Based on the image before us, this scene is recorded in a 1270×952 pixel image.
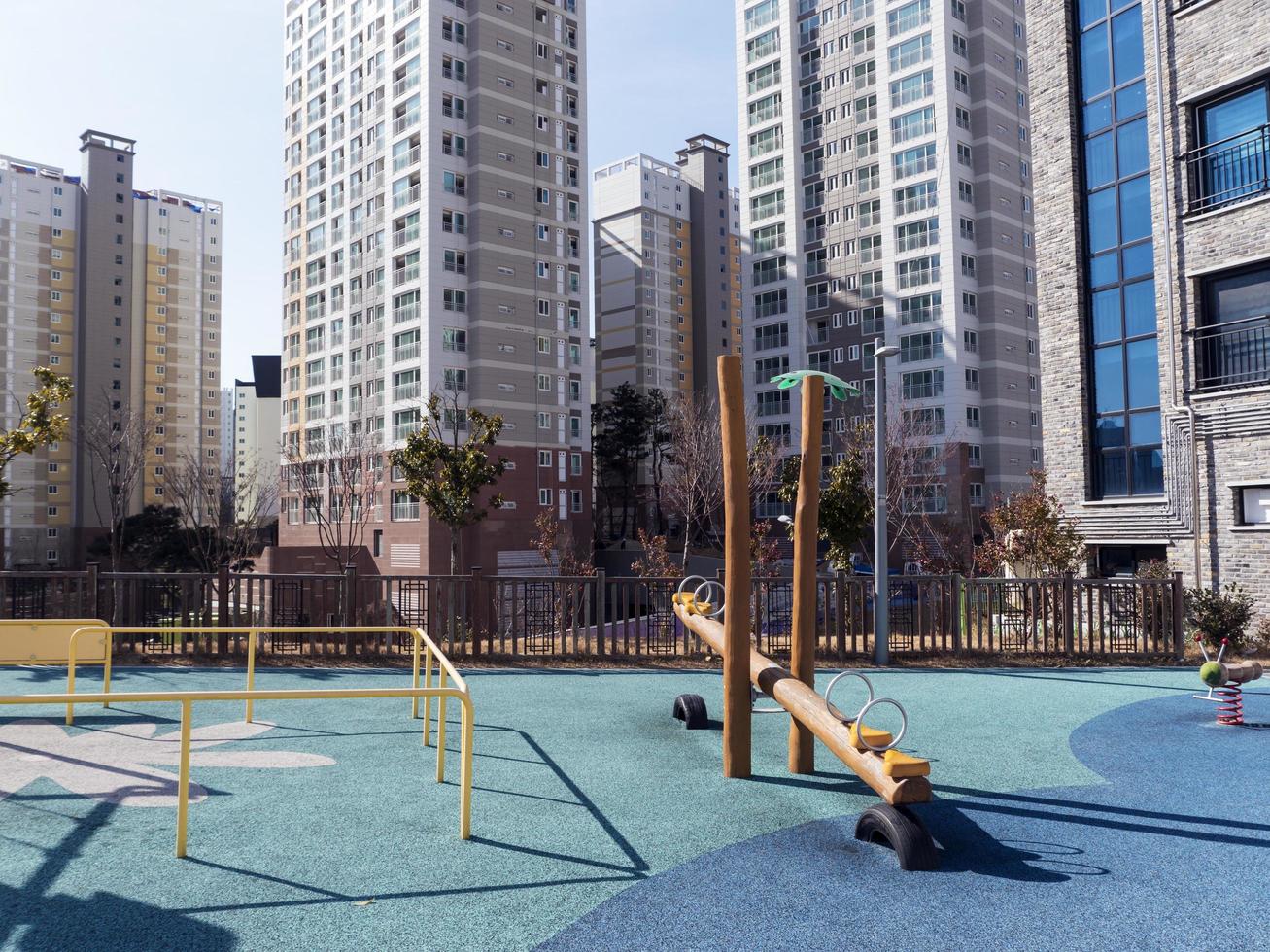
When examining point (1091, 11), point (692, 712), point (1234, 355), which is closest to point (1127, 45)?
point (1091, 11)

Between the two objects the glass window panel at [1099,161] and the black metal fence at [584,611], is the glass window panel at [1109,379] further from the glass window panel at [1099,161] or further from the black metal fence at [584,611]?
the black metal fence at [584,611]

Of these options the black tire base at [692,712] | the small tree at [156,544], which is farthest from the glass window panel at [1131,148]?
the small tree at [156,544]

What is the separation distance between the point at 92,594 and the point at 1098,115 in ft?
77.9

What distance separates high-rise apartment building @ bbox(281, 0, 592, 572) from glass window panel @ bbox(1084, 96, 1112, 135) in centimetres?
3143

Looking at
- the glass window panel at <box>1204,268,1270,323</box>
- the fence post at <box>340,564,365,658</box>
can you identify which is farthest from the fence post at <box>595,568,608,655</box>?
the glass window panel at <box>1204,268,1270,323</box>

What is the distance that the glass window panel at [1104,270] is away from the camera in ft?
69.8

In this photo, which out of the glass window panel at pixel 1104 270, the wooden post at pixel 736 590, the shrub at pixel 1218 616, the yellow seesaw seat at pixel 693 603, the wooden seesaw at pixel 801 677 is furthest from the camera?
the glass window panel at pixel 1104 270

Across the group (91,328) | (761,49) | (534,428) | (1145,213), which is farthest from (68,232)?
(1145,213)

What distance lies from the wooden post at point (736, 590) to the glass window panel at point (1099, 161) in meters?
17.6

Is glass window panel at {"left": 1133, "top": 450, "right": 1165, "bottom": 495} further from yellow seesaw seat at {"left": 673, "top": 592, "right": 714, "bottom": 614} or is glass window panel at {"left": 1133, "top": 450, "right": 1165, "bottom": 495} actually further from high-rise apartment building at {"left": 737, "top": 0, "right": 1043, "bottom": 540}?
high-rise apartment building at {"left": 737, "top": 0, "right": 1043, "bottom": 540}

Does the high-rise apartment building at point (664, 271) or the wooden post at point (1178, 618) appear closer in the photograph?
the wooden post at point (1178, 618)

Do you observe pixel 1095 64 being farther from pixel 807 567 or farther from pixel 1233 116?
pixel 807 567

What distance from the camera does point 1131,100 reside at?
2111cm

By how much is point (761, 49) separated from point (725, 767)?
2459 inches
